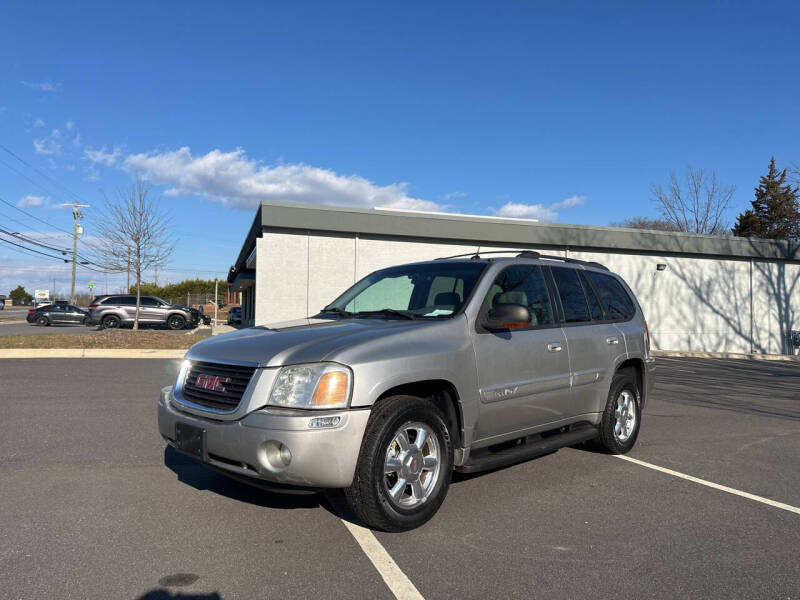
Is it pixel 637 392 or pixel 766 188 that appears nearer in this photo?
pixel 637 392

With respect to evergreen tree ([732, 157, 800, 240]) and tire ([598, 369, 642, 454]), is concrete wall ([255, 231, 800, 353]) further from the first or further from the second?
evergreen tree ([732, 157, 800, 240])

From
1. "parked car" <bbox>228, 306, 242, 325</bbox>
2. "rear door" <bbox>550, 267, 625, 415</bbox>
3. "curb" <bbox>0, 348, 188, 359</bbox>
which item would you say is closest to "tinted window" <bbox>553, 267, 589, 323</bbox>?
"rear door" <bbox>550, 267, 625, 415</bbox>

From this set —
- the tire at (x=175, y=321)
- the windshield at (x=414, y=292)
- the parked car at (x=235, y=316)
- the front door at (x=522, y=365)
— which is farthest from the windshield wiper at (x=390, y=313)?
the parked car at (x=235, y=316)

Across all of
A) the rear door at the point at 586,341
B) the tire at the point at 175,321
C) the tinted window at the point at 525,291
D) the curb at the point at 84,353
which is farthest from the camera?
the tire at the point at 175,321

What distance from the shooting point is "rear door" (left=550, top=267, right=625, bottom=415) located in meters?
5.20

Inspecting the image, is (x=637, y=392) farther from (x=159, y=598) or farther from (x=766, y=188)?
(x=766, y=188)

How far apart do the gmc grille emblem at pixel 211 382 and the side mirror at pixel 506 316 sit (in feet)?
6.13

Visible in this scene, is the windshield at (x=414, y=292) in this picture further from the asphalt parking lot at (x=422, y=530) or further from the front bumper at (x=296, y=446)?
the asphalt parking lot at (x=422, y=530)

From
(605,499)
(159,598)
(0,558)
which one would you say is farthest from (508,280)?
(0,558)

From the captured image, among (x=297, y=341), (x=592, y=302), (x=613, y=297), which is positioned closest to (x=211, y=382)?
(x=297, y=341)

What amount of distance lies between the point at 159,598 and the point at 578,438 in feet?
11.6

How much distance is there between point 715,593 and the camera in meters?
3.01

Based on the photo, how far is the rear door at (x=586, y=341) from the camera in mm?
5195

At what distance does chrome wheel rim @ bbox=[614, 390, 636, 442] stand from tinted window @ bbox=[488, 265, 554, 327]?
57.7 inches
